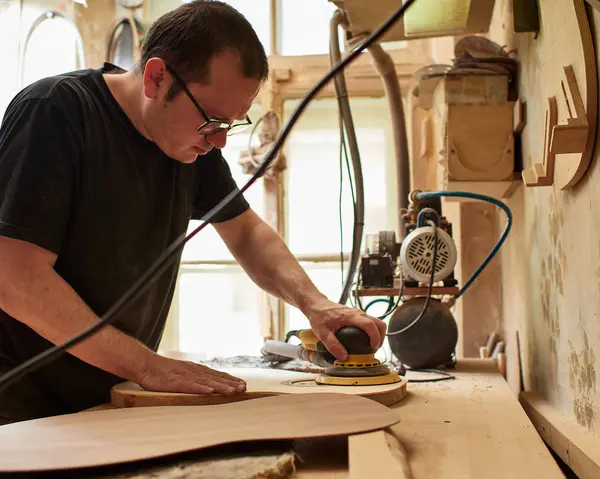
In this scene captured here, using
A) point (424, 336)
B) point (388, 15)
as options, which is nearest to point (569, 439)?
point (424, 336)

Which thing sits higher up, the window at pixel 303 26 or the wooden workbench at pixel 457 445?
the window at pixel 303 26

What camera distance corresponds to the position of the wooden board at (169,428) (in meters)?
0.75

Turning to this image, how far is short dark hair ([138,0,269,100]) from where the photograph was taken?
1.33 meters

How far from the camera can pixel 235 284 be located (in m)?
3.76

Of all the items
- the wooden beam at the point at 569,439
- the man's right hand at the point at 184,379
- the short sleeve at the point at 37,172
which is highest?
the short sleeve at the point at 37,172

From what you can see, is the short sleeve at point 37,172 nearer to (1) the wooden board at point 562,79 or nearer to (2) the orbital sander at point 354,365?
(2) the orbital sander at point 354,365

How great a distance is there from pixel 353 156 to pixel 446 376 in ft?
3.35

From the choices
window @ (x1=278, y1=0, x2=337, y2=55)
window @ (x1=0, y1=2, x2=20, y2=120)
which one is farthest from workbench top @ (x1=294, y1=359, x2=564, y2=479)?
window @ (x1=0, y1=2, x2=20, y2=120)

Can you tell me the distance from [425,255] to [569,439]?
2.77 ft

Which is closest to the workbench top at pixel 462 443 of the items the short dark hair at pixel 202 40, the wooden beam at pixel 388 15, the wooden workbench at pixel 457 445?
the wooden workbench at pixel 457 445

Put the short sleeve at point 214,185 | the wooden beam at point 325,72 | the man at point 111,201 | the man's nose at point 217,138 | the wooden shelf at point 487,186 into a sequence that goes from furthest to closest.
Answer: the wooden beam at point 325,72 < the wooden shelf at point 487,186 < the short sleeve at point 214,185 < the man's nose at point 217,138 < the man at point 111,201

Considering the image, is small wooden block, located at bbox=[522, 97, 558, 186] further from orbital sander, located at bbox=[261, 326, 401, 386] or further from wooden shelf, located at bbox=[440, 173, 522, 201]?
wooden shelf, located at bbox=[440, 173, 522, 201]

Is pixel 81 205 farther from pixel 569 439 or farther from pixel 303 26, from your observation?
pixel 303 26

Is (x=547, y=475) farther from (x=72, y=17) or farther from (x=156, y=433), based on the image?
(x=72, y=17)
